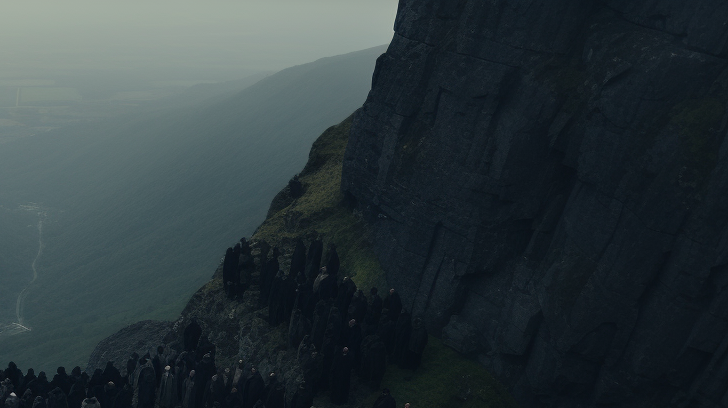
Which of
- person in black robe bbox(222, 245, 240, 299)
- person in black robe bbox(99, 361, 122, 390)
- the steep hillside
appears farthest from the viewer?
person in black robe bbox(222, 245, 240, 299)

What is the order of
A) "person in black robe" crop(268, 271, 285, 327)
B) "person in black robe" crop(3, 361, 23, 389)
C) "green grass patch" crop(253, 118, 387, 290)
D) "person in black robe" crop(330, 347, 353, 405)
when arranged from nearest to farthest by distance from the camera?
"person in black robe" crop(330, 347, 353, 405) → "person in black robe" crop(3, 361, 23, 389) → "person in black robe" crop(268, 271, 285, 327) → "green grass patch" crop(253, 118, 387, 290)

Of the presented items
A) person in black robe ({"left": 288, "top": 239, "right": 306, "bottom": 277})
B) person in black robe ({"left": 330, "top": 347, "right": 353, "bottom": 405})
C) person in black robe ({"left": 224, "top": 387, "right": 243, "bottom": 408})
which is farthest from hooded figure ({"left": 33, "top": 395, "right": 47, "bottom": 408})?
person in black robe ({"left": 288, "top": 239, "right": 306, "bottom": 277})

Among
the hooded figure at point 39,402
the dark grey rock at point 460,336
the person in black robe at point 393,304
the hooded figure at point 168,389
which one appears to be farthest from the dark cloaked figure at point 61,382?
the dark grey rock at point 460,336

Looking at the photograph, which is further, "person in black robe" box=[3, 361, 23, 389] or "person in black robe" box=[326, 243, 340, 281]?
"person in black robe" box=[326, 243, 340, 281]

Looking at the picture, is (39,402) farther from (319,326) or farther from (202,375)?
(319,326)

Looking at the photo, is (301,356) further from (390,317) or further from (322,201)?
(322,201)

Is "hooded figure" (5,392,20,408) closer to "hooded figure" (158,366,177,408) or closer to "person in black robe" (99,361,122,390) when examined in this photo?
"person in black robe" (99,361,122,390)

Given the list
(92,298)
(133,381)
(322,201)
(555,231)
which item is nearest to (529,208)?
(555,231)

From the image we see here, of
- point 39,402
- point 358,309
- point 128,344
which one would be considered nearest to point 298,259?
point 358,309
